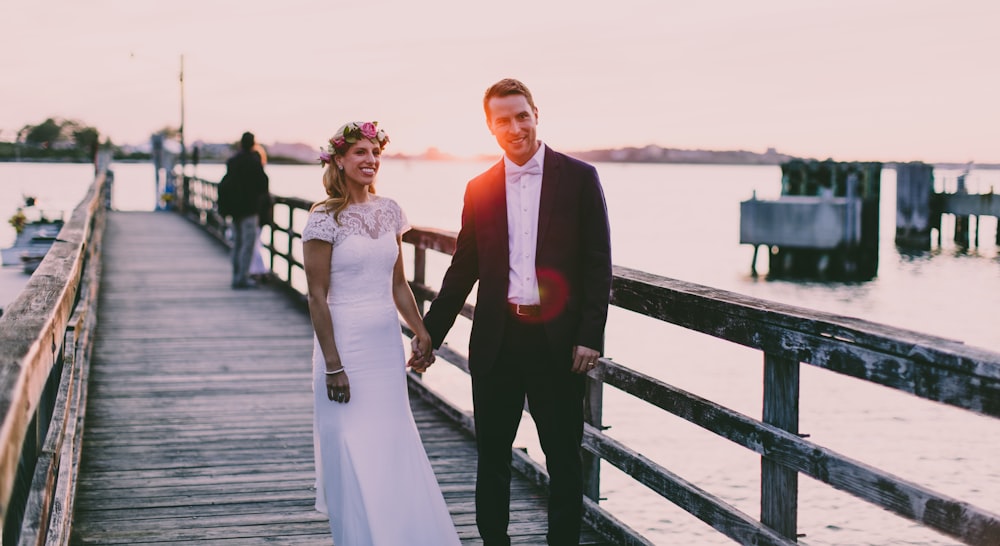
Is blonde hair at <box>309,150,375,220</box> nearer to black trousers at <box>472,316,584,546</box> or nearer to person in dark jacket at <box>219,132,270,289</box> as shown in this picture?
black trousers at <box>472,316,584,546</box>

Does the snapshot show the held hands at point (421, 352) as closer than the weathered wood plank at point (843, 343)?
No

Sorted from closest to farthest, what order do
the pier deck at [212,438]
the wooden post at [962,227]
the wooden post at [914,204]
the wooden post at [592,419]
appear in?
the wooden post at [592,419] → the pier deck at [212,438] → the wooden post at [914,204] → the wooden post at [962,227]

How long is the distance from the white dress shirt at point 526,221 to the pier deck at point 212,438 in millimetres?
1333

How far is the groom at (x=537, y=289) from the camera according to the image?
3.21 meters

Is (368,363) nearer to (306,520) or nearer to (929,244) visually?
(306,520)

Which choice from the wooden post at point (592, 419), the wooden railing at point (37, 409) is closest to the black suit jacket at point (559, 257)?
the wooden post at point (592, 419)

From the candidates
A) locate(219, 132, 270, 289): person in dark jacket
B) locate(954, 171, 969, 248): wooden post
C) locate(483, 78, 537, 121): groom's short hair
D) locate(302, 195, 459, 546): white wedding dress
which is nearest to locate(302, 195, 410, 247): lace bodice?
locate(302, 195, 459, 546): white wedding dress

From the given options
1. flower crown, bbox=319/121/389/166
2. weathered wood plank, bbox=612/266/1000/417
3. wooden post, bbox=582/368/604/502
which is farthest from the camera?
wooden post, bbox=582/368/604/502

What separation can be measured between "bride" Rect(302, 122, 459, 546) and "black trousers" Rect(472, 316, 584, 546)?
0.30m

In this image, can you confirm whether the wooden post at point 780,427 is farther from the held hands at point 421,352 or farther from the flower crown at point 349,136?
the flower crown at point 349,136

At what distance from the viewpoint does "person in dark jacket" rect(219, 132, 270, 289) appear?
11.5 m

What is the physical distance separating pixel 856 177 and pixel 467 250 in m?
40.1

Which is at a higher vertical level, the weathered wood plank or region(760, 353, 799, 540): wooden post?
the weathered wood plank

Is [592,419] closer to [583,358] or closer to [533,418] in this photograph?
[533,418]
